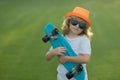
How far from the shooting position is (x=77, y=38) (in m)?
4.28

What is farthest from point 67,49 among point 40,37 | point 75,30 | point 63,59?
point 40,37

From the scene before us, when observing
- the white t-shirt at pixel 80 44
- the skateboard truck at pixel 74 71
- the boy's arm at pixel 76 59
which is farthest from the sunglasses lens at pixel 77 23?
the skateboard truck at pixel 74 71

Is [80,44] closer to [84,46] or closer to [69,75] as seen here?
[84,46]

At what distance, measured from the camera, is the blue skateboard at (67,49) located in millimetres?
4199

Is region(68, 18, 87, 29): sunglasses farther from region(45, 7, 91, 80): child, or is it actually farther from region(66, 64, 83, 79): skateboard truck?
region(66, 64, 83, 79): skateboard truck

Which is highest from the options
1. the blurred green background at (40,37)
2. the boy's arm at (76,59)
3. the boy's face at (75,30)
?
the blurred green background at (40,37)

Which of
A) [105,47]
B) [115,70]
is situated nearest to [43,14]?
[105,47]

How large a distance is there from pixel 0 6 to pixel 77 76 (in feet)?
36.1

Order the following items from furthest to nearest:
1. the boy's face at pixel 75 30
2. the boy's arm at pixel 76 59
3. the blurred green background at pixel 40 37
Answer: the blurred green background at pixel 40 37, the boy's face at pixel 75 30, the boy's arm at pixel 76 59

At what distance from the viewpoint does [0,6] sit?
48.9 ft

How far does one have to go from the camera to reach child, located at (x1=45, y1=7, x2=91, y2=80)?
4.21m

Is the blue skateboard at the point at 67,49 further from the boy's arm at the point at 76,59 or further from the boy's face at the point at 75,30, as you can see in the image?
the boy's face at the point at 75,30

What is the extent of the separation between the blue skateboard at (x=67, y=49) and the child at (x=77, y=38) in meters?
0.05

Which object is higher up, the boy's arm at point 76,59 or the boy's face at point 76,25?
the boy's face at point 76,25
